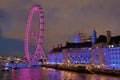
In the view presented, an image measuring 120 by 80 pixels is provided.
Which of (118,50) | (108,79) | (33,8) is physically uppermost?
(33,8)

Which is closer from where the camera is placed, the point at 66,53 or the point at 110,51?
the point at 110,51

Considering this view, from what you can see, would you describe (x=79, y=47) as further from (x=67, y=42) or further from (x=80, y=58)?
(x=67, y=42)

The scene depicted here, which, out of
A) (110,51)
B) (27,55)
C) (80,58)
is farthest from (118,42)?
(27,55)

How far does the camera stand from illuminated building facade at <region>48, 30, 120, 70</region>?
262 feet

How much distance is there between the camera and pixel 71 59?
4210 inches

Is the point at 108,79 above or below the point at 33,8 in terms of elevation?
below

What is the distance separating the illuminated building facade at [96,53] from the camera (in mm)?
79963

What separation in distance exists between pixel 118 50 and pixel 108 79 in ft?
74.3

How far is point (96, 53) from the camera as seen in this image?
288 ft

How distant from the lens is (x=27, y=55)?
102 meters

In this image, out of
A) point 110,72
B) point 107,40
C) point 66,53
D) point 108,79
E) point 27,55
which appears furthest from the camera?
point 66,53

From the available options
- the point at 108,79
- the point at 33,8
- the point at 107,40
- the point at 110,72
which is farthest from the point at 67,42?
the point at 108,79

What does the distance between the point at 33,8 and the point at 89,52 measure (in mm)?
19667

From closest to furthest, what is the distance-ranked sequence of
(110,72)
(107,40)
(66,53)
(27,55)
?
(110,72) → (107,40) → (27,55) → (66,53)
